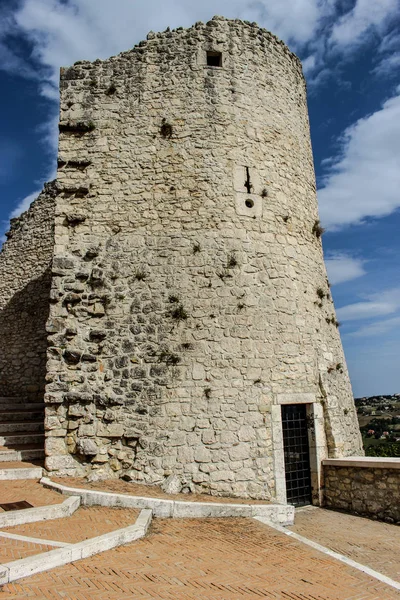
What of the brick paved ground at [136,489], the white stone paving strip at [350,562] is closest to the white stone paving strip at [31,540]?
the brick paved ground at [136,489]

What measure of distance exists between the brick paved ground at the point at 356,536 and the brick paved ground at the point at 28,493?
4.29m

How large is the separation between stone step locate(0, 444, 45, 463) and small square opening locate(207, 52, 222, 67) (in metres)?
10.1

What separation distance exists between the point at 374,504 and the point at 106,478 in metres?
5.50

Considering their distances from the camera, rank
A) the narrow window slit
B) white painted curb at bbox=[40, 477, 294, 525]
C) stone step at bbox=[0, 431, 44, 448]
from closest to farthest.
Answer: white painted curb at bbox=[40, 477, 294, 525], stone step at bbox=[0, 431, 44, 448], the narrow window slit

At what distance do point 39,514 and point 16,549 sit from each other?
1.37m

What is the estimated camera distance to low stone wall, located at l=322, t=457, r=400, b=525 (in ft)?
28.3

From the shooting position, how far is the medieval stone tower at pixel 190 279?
8750 mm

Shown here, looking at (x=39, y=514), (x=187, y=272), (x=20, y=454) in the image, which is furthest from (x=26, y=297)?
(x=39, y=514)

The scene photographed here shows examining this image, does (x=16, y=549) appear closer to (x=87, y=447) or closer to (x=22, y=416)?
(x=87, y=447)

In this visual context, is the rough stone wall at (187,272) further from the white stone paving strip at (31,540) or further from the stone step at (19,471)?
the white stone paving strip at (31,540)

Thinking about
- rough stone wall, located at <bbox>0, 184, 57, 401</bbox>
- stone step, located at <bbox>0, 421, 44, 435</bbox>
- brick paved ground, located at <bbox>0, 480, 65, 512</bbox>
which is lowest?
brick paved ground, located at <bbox>0, 480, 65, 512</bbox>

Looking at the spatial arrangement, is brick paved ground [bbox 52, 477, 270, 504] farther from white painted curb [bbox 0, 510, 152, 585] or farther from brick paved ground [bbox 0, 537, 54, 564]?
brick paved ground [bbox 0, 537, 54, 564]

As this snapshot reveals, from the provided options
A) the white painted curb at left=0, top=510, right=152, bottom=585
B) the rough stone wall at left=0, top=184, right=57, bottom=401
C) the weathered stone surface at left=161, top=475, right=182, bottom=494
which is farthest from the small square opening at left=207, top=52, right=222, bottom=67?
the white painted curb at left=0, top=510, right=152, bottom=585

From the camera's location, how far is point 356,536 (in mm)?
7578
